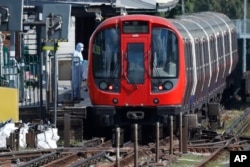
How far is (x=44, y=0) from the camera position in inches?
1179

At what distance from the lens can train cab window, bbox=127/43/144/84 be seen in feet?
73.0

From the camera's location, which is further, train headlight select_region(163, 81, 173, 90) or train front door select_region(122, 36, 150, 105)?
train headlight select_region(163, 81, 173, 90)

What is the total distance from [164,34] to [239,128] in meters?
4.34

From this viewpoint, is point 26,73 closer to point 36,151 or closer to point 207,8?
point 36,151

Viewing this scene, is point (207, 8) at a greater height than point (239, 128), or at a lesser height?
greater

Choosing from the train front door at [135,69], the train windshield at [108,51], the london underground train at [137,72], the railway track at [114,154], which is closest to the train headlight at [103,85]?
the london underground train at [137,72]

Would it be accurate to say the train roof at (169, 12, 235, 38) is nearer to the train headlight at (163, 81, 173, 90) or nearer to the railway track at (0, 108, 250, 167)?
the train headlight at (163, 81, 173, 90)

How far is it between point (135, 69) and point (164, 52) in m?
0.67

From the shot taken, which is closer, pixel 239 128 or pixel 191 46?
pixel 191 46

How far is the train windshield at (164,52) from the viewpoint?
22297mm

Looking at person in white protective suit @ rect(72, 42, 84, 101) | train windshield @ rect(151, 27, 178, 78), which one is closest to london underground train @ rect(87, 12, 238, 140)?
train windshield @ rect(151, 27, 178, 78)

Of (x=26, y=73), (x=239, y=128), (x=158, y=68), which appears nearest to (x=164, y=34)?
(x=158, y=68)

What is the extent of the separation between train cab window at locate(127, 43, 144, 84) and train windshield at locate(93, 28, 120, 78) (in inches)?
9.4

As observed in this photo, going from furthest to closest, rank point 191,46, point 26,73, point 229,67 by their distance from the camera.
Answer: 1. point 229,67
2. point 26,73
3. point 191,46
